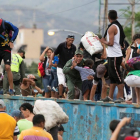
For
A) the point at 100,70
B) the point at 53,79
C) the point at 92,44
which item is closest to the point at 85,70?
the point at 92,44

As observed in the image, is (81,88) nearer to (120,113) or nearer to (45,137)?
(120,113)

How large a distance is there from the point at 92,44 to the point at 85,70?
Answer: 71cm

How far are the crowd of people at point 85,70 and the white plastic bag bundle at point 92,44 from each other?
0.54 ft

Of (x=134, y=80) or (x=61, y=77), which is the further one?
(x=61, y=77)

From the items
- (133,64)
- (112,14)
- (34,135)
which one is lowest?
(34,135)

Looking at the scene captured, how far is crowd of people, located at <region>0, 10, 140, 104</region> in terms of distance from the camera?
585 inches

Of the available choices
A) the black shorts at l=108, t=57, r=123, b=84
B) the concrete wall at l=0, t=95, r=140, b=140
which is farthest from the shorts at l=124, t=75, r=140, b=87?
the black shorts at l=108, t=57, r=123, b=84

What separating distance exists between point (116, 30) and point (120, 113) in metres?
2.15

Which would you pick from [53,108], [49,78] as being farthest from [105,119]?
[49,78]

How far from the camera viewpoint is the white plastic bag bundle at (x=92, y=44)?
1616cm

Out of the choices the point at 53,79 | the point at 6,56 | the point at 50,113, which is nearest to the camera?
the point at 50,113

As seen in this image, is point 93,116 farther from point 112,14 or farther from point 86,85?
point 112,14

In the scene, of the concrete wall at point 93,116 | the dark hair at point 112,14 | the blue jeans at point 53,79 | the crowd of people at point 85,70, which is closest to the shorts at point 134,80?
the crowd of people at point 85,70

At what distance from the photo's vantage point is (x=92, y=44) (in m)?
16.2
